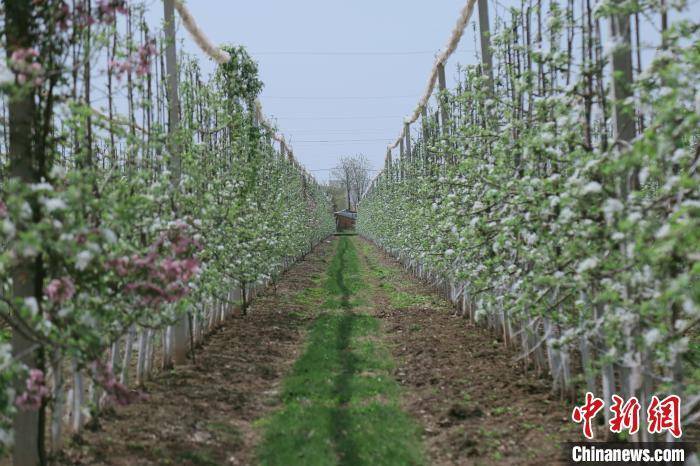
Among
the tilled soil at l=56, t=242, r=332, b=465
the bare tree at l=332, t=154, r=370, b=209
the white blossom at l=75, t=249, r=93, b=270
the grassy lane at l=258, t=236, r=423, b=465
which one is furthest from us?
the bare tree at l=332, t=154, r=370, b=209

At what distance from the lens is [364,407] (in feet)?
22.3

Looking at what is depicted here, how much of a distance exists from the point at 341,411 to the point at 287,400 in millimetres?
751

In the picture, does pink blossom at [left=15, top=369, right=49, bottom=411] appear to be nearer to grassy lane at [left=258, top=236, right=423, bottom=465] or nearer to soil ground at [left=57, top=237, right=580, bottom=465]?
soil ground at [left=57, top=237, right=580, bottom=465]

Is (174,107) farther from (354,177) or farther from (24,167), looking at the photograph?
(354,177)

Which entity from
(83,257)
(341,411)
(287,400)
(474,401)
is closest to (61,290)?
(83,257)

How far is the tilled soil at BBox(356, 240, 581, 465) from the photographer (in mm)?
5457

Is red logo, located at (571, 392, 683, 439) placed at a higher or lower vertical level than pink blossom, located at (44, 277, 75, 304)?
lower

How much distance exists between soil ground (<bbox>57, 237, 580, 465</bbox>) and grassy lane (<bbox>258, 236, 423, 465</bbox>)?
11cm

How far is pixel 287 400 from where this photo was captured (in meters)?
7.18

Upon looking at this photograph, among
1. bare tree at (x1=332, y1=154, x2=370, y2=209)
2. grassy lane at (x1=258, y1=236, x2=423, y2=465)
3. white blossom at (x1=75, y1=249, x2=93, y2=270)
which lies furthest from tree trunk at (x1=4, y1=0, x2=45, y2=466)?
bare tree at (x1=332, y1=154, x2=370, y2=209)
